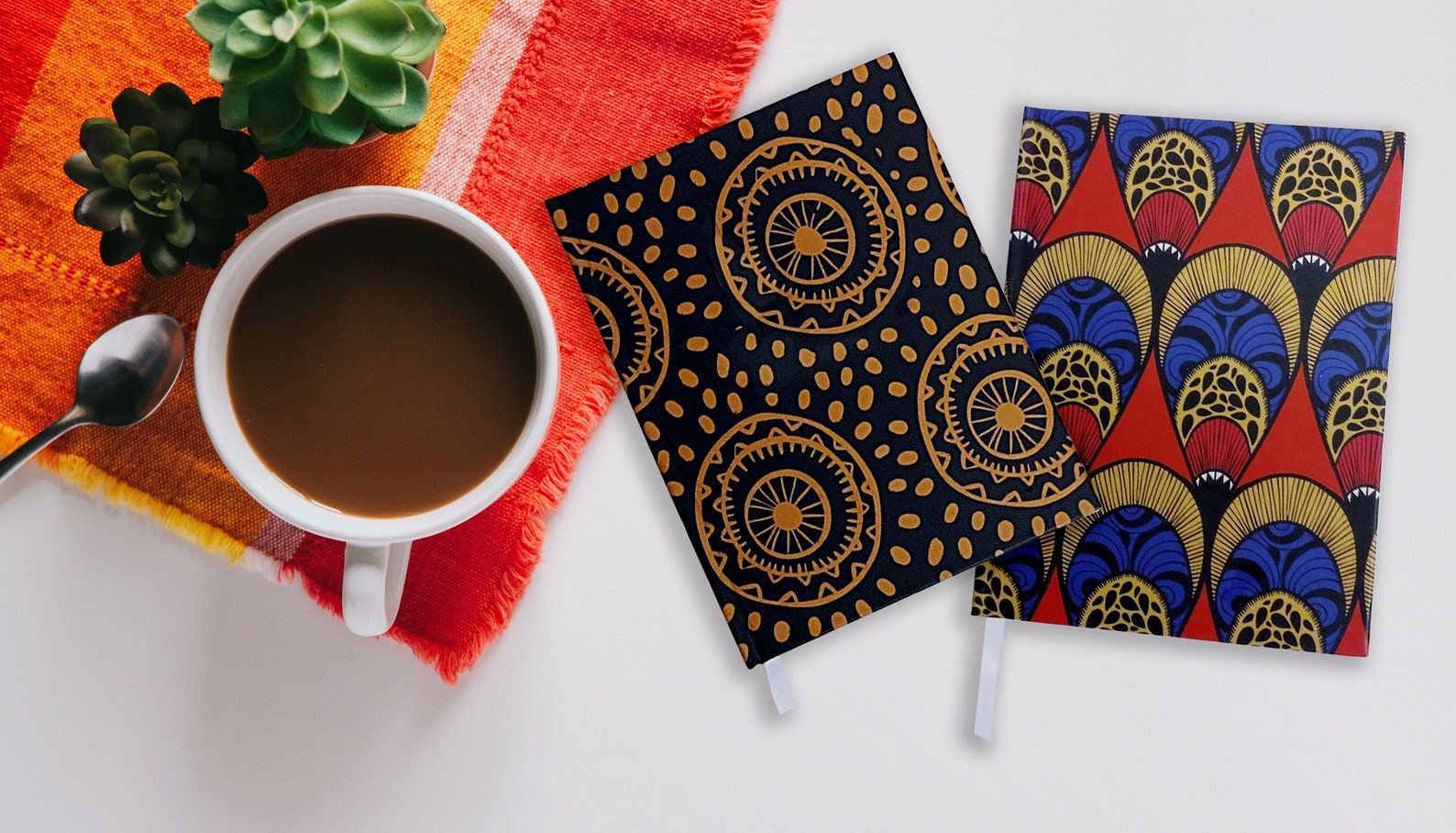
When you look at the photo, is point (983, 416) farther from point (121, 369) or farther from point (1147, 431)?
point (121, 369)

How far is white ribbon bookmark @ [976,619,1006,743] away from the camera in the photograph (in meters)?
0.66

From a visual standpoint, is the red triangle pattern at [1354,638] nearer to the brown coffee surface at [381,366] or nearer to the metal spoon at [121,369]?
the brown coffee surface at [381,366]

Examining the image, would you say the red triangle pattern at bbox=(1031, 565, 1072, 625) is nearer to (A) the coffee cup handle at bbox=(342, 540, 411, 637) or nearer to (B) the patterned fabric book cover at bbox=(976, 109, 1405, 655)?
(B) the patterned fabric book cover at bbox=(976, 109, 1405, 655)

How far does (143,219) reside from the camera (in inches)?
20.1

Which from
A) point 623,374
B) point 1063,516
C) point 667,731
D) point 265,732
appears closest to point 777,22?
point 623,374

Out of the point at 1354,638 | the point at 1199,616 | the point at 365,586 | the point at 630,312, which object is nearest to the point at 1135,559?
the point at 1199,616

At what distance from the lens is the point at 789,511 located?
628mm

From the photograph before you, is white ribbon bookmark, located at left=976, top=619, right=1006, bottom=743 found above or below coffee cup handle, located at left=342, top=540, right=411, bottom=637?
below

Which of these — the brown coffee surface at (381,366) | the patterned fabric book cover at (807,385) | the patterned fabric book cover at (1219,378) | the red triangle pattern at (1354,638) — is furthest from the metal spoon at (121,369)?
the red triangle pattern at (1354,638)

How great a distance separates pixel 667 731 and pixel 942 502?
0.25 meters

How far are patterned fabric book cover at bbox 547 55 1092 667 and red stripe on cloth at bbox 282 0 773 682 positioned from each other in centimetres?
3

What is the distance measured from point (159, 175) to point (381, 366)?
0.15 meters

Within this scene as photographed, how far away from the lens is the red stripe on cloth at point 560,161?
642 millimetres

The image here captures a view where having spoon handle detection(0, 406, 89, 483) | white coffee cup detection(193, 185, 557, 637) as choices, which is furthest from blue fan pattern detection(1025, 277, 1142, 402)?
spoon handle detection(0, 406, 89, 483)
